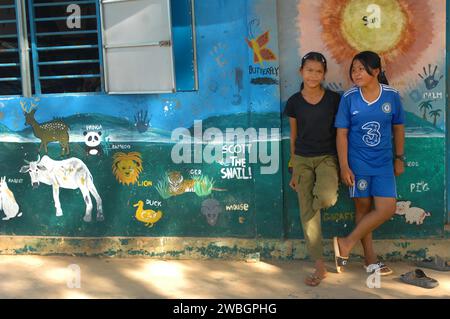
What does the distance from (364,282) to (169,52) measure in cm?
241

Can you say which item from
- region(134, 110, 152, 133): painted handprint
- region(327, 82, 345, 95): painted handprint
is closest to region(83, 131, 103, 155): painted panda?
region(134, 110, 152, 133): painted handprint

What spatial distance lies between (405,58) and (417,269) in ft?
5.43

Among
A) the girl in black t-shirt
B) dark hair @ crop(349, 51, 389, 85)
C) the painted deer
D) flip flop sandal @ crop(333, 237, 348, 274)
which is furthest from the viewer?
the painted deer

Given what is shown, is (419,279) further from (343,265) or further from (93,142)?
(93,142)

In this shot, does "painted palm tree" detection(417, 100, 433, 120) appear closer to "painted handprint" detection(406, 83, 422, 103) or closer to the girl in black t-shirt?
"painted handprint" detection(406, 83, 422, 103)

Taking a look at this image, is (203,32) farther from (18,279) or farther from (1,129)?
(18,279)

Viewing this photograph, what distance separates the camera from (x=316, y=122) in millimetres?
4258

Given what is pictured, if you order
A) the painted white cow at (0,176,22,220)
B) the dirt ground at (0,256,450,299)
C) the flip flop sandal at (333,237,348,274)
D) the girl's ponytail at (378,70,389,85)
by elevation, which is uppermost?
the girl's ponytail at (378,70,389,85)

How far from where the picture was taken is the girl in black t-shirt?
422 cm

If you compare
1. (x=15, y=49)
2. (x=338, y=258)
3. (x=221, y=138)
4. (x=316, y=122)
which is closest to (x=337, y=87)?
(x=316, y=122)

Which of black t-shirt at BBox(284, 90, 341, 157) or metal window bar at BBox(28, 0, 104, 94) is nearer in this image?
black t-shirt at BBox(284, 90, 341, 157)

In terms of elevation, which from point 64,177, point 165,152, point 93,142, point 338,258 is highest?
point 93,142

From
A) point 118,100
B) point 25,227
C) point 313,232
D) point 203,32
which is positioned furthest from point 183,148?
point 25,227

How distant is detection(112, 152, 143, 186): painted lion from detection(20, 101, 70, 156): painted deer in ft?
1.52
